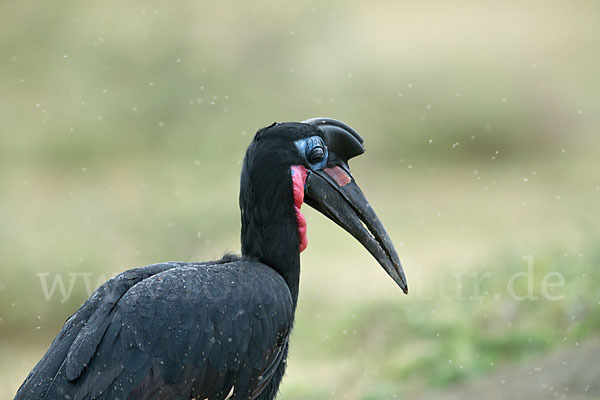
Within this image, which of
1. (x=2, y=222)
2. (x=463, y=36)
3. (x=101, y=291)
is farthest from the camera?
(x=463, y=36)

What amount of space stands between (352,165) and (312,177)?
7.56 metres

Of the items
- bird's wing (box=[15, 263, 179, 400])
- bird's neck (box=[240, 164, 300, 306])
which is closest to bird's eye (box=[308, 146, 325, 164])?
bird's neck (box=[240, 164, 300, 306])

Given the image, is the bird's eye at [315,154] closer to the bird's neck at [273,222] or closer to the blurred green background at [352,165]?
the bird's neck at [273,222]

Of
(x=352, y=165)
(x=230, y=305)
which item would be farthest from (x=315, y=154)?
(x=352, y=165)

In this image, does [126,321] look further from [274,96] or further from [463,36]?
[463,36]

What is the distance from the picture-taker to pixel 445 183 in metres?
11.5

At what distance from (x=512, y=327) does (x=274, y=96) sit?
6.95 m

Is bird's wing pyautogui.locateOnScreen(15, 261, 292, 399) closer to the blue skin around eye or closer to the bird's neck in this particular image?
the bird's neck

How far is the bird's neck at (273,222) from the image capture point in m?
4.06

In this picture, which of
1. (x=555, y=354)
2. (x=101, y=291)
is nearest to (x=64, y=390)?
(x=101, y=291)

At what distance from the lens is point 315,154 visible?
4.14 m

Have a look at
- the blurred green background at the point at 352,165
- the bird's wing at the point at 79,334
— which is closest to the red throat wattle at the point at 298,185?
the bird's wing at the point at 79,334

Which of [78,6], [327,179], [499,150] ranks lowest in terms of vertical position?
[327,179]

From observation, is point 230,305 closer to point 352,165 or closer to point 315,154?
point 315,154
